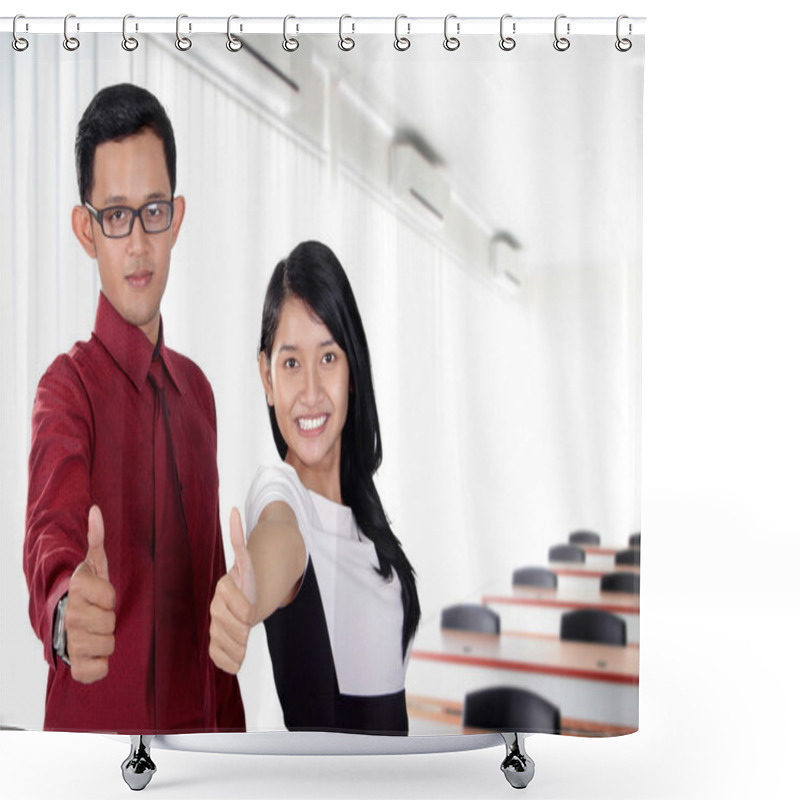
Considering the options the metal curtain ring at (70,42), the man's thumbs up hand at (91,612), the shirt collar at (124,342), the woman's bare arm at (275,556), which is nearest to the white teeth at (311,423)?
the woman's bare arm at (275,556)

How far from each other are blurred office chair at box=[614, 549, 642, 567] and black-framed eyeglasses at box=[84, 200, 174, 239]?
1111mm

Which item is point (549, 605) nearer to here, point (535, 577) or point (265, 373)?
point (535, 577)

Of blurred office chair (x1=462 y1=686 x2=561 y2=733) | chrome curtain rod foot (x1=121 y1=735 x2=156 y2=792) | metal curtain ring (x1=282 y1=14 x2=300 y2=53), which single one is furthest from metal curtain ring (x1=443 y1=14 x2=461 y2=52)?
chrome curtain rod foot (x1=121 y1=735 x2=156 y2=792)

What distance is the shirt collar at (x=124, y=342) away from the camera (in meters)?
1.93

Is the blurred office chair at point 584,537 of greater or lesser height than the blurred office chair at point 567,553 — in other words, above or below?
above

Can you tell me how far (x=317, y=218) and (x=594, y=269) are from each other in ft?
1.85

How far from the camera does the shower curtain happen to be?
192cm

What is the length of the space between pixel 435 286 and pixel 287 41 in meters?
0.56

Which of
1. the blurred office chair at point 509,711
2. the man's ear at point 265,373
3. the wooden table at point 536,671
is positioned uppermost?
the man's ear at point 265,373

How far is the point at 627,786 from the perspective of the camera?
2.13 m

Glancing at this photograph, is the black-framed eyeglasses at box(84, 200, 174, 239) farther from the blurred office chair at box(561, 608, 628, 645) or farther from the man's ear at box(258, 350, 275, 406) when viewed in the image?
the blurred office chair at box(561, 608, 628, 645)

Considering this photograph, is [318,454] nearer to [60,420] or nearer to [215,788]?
[60,420]

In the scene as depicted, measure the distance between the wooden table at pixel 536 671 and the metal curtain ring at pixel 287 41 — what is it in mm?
1177

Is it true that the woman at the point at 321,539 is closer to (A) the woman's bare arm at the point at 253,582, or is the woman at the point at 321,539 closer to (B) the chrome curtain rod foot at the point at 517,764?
(A) the woman's bare arm at the point at 253,582
